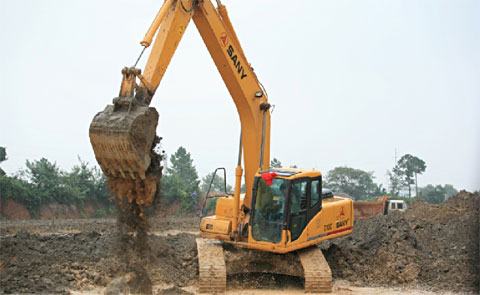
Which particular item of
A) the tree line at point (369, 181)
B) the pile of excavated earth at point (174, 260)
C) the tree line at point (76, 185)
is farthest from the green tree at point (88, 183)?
the tree line at point (369, 181)

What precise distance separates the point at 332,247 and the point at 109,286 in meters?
4.86

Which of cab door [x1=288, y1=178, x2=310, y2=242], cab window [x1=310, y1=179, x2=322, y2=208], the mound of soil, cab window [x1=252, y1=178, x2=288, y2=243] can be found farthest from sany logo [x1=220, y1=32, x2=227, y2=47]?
the mound of soil

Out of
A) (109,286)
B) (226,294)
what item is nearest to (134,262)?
(109,286)

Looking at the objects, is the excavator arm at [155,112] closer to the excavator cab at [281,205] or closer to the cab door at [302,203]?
the excavator cab at [281,205]

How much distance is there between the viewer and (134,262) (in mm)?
9484

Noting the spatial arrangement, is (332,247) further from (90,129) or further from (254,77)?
(90,129)

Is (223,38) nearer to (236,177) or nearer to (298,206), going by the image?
(236,177)

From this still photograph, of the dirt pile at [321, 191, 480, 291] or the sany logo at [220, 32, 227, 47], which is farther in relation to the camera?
the dirt pile at [321, 191, 480, 291]

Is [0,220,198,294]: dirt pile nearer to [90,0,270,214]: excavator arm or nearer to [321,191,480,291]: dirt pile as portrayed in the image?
[90,0,270,214]: excavator arm

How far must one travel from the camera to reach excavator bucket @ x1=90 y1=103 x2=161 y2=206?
7594 millimetres

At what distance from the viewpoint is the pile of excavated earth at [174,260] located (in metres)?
8.95

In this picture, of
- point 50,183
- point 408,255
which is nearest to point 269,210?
point 408,255

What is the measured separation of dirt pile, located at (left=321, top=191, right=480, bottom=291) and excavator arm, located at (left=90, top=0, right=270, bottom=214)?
2.58 metres

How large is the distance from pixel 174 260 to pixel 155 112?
11.3ft
